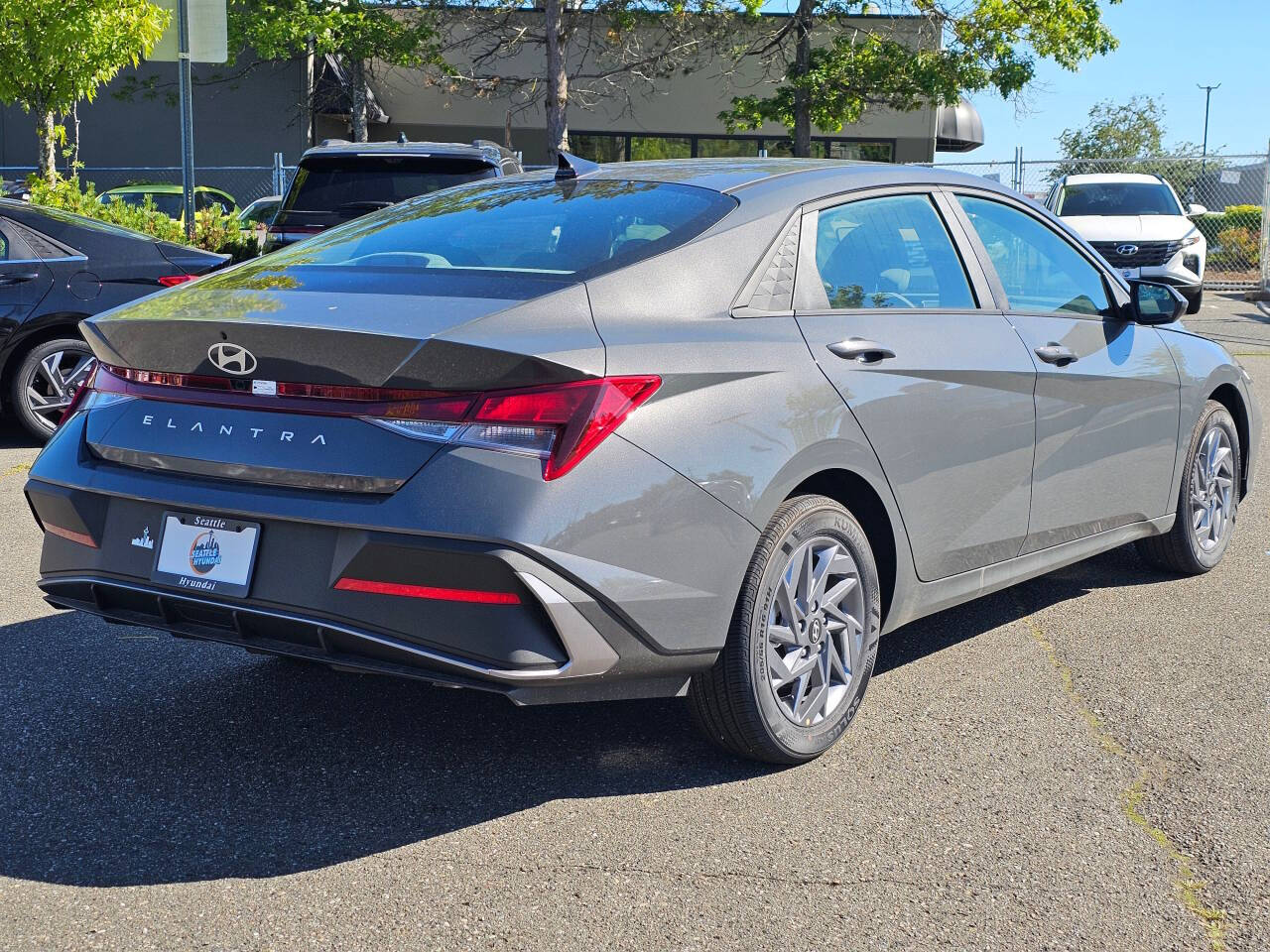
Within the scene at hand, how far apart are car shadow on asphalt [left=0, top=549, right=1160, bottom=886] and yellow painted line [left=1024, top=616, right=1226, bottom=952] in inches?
24.1

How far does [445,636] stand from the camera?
320 centimetres

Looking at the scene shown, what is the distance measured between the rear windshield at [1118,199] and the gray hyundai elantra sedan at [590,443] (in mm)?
16590

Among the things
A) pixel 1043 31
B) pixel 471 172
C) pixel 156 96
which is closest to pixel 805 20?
pixel 1043 31

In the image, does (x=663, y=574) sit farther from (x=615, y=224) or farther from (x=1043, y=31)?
(x=1043, y=31)

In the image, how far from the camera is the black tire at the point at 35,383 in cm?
873

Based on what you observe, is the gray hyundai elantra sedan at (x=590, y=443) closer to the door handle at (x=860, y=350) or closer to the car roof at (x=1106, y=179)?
the door handle at (x=860, y=350)

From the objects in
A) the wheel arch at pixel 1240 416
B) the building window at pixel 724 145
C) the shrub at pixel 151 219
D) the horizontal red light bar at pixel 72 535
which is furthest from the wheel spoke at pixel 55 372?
the building window at pixel 724 145

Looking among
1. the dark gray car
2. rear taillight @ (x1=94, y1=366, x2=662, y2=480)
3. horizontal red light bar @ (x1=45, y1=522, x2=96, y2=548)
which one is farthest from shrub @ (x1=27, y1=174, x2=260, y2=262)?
rear taillight @ (x1=94, y1=366, x2=662, y2=480)

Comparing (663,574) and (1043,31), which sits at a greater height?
(1043,31)

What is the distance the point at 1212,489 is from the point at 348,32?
79.3 feet

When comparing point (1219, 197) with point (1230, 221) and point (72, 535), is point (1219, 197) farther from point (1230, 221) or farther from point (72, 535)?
point (72, 535)

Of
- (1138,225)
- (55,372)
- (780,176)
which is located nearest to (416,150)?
(55,372)

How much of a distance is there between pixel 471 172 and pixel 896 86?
17.6 m

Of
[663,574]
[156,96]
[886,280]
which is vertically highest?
[156,96]
